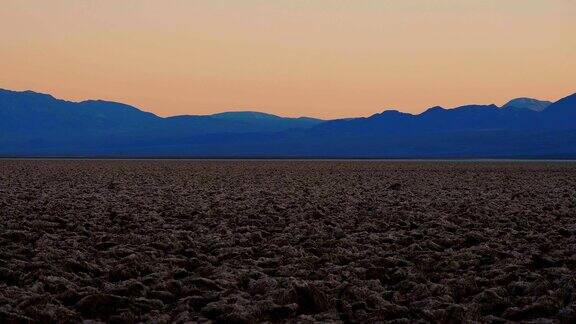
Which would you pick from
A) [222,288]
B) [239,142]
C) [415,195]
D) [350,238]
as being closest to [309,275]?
[222,288]

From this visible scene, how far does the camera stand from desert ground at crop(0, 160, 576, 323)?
256 inches

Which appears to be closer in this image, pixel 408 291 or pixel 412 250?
pixel 408 291

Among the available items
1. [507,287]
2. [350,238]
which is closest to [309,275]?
[507,287]

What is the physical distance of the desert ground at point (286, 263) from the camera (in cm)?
650

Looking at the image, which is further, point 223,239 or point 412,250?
point 223,239

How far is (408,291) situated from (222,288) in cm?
163

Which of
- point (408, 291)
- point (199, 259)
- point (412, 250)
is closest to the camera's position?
point (408, 291)

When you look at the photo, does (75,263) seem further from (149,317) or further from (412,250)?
(412,250)

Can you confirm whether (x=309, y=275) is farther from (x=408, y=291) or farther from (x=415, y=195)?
(x=415, y=195)

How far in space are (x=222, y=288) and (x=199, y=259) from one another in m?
1.78

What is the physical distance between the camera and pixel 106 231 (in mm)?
11672

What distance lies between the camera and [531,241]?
421 inches

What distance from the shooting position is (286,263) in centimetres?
888

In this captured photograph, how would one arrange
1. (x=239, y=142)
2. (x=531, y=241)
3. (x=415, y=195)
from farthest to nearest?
(x=239, y=142) < (x=415, y=195) < (x=531, y=241)
